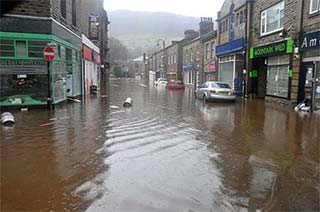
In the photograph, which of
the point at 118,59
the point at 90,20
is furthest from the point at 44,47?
the point at 118,59

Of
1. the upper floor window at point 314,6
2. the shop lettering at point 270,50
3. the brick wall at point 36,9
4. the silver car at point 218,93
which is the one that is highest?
the upper floor window at point 314,6

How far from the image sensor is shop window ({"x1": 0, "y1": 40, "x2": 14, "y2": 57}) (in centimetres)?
1405

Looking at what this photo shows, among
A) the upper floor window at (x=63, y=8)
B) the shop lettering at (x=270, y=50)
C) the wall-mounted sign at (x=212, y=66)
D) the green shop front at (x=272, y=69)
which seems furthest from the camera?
the wall-mounted sign at (x=212, y=66)

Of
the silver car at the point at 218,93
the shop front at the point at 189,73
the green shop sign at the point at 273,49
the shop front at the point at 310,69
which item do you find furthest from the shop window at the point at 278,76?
the shop front at the point at 189,73

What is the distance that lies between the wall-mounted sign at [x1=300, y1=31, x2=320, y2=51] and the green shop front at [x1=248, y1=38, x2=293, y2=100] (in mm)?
1207

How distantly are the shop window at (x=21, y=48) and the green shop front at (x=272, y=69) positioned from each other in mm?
12893

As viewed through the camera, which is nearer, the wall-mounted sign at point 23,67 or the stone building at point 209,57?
the wall-mounted sign at point 23,67

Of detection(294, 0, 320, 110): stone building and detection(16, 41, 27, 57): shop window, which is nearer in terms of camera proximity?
detection(16, 41, 27, 57): shop window

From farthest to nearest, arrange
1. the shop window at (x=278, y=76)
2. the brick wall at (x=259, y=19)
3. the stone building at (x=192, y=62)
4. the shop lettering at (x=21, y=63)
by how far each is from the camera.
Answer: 1. the stone building at (x=192, y=62)
2. the shop window at (x=278, y=76)
3. the brick wall at (x=259, y=19)
4. the shop lettering at (x=21, y=63)

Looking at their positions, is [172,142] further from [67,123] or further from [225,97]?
[225,97]

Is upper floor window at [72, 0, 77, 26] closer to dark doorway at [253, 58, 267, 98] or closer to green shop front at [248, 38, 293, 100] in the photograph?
green shop front at [248, 38, 293, 100]

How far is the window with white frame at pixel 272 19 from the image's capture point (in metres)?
20.3

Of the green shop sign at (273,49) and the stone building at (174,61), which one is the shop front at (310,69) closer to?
the green shop sign at (273,49)

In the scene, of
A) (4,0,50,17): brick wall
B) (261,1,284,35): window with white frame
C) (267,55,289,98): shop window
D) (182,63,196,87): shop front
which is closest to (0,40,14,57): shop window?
(4,0,50,17): brick wall
